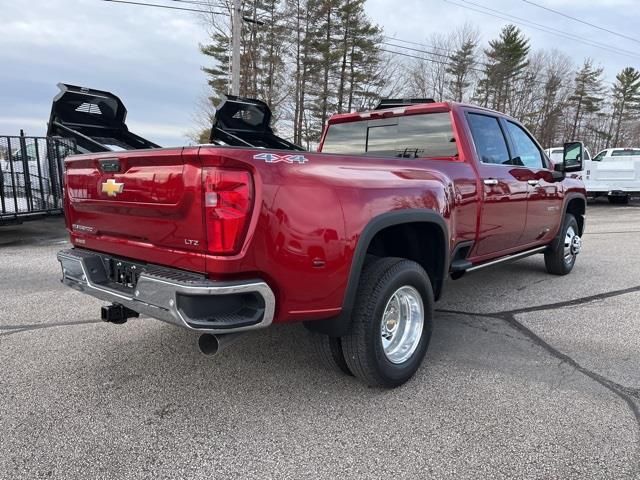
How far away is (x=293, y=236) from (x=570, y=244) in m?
5.20

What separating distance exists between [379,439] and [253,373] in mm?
1092

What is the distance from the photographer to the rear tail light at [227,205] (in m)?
2.20

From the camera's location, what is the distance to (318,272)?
2514 millimetres

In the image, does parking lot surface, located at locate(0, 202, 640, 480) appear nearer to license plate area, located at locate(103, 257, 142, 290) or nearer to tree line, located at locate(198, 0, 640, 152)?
license plate area, located at locate(103, 257, 142, 290)

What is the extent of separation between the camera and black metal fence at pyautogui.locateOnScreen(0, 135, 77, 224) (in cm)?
869

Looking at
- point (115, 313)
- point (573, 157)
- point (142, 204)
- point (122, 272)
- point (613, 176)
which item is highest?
point (573, 157)

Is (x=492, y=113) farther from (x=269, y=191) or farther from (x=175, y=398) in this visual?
(x=175, y=398)

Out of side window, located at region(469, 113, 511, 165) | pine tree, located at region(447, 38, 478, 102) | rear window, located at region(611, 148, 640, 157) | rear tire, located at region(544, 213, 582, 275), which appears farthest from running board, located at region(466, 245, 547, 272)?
pine tree, located at region(447, 38, 478, 102)

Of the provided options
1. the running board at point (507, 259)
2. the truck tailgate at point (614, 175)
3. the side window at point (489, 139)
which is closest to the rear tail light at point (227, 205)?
the running board at point (507, 259)

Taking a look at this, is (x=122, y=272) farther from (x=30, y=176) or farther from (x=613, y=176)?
(x=613, y=176)

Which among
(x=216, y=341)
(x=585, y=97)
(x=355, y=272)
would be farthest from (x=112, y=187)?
(x=585, y=97)

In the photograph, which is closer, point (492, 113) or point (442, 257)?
point (442, 257)

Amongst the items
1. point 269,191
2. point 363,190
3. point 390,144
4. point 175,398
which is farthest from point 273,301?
point 390,144

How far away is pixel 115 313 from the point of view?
9.81 ft
